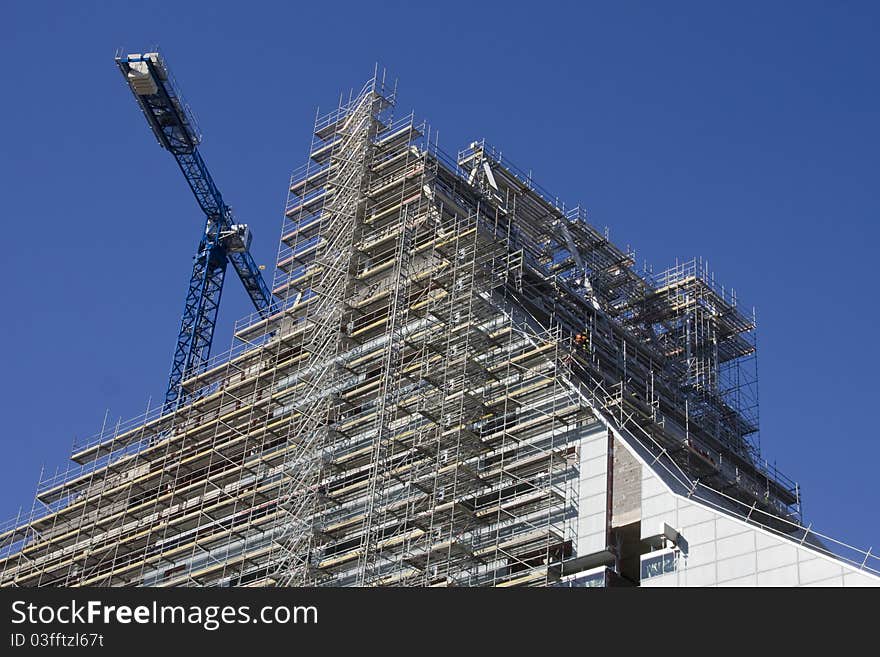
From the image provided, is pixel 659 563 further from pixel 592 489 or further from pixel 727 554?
pixel 592 489

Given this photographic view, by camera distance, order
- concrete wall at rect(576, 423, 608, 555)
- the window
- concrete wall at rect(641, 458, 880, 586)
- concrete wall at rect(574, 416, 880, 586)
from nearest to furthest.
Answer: concrete wall at rect(641, 458, 880, 586)
concrete wall at rect(574, 416, 880, 586)
the window
concrete wall at rect(576, 423, 608, 555)

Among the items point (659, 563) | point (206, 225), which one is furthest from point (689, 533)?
point (206, 225)

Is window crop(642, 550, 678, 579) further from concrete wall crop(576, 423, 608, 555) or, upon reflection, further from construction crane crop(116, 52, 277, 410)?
construction crane crop(116, 52, 277, 410)

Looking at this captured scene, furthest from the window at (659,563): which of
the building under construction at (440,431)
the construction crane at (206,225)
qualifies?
the construction crane at (206,225)

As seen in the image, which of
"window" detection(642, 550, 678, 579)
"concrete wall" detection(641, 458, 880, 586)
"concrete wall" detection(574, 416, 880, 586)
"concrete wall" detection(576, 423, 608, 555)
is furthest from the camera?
"concrete wall" detection(576, 423, 608, 555)

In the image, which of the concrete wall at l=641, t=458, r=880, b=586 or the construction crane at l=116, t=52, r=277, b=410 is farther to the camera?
the construction crane at l=116, t=52, r=277, b=410

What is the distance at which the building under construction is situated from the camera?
54.7m

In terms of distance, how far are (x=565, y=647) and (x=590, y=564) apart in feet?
53.2

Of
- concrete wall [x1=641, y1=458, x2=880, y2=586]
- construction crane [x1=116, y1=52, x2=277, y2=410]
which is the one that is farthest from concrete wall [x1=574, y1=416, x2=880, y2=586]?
construction crane [x1=116, y1=52, x2=277, y2=410]

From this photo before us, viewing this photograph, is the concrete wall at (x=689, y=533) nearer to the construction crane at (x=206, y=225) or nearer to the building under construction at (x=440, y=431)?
the building under construction at (x=440, y=431)

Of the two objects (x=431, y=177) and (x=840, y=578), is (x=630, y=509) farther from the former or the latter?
(x=431, y=177)

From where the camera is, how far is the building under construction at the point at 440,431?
5469 centimetres

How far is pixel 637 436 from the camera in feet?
193

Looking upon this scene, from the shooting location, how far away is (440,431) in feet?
191
